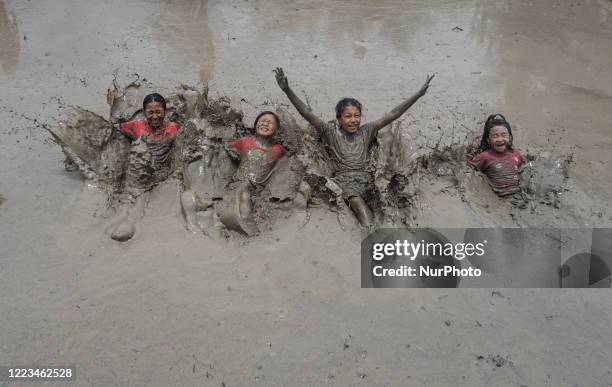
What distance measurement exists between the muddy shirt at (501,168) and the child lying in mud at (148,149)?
3.22m

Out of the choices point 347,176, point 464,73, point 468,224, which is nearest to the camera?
point 468,224

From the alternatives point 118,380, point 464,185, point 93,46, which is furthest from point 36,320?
point 93,46

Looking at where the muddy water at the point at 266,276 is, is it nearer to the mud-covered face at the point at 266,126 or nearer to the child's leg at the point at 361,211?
the child's leg at the point at 361,211

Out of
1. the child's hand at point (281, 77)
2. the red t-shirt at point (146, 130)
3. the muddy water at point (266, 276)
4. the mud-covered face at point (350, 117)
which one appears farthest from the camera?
the red t-shirt at point (146, 130)

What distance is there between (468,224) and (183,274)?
2526mm

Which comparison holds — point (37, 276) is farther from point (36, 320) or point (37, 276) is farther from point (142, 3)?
point (142, 3)

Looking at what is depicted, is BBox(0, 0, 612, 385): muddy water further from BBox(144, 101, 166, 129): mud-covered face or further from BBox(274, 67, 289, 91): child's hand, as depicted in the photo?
BBox(274, 67, 289, 91): child's hand

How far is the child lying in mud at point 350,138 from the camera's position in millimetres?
4410

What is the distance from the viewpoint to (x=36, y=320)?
10.7ft

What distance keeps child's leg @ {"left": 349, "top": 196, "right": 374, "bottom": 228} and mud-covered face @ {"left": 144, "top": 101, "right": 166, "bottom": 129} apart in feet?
7.07

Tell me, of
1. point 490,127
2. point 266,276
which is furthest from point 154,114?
point 490,127

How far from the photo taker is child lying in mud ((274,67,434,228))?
4.41m

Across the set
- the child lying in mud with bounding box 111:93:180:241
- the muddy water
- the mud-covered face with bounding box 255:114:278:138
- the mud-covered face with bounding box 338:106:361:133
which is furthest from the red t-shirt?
the mud-covered face with bounding box 338:106:361:133

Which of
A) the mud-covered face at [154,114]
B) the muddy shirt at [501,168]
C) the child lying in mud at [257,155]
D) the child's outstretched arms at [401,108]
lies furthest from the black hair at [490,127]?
the mud-covered face at [154,114]
